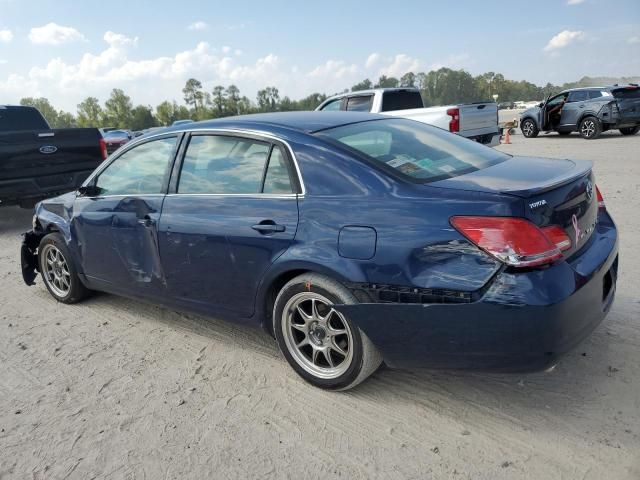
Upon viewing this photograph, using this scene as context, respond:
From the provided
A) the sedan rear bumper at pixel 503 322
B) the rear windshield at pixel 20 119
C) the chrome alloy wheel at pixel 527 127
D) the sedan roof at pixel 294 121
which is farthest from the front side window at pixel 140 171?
the chrome alloy wheel at pixel 527 127

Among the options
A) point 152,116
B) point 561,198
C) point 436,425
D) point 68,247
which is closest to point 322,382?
point 436,425

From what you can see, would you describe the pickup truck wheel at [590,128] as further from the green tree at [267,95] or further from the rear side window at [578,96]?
the green tree at [267,95]

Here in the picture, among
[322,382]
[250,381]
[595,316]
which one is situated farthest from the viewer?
Result: [250,381]

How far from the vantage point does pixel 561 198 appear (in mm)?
2648

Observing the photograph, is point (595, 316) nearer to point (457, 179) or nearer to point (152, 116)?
point (457, 179)

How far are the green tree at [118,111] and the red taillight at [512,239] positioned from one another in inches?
3508

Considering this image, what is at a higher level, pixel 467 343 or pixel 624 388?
pixel 467 343

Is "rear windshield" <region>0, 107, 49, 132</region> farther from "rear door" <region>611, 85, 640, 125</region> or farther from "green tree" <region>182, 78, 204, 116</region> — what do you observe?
"green tree" <region>182, 78, 204, 116</region>

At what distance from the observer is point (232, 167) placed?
3451 mm

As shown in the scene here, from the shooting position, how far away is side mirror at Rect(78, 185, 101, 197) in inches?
171

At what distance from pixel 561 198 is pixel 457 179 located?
1.69 ft

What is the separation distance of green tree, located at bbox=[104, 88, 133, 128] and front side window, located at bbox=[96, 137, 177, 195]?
3407 inches

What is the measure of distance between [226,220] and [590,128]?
1681 cm

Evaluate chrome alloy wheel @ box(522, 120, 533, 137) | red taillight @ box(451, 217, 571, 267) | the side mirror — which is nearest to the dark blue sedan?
red taillight @ box(451, 217, 571, 267)
